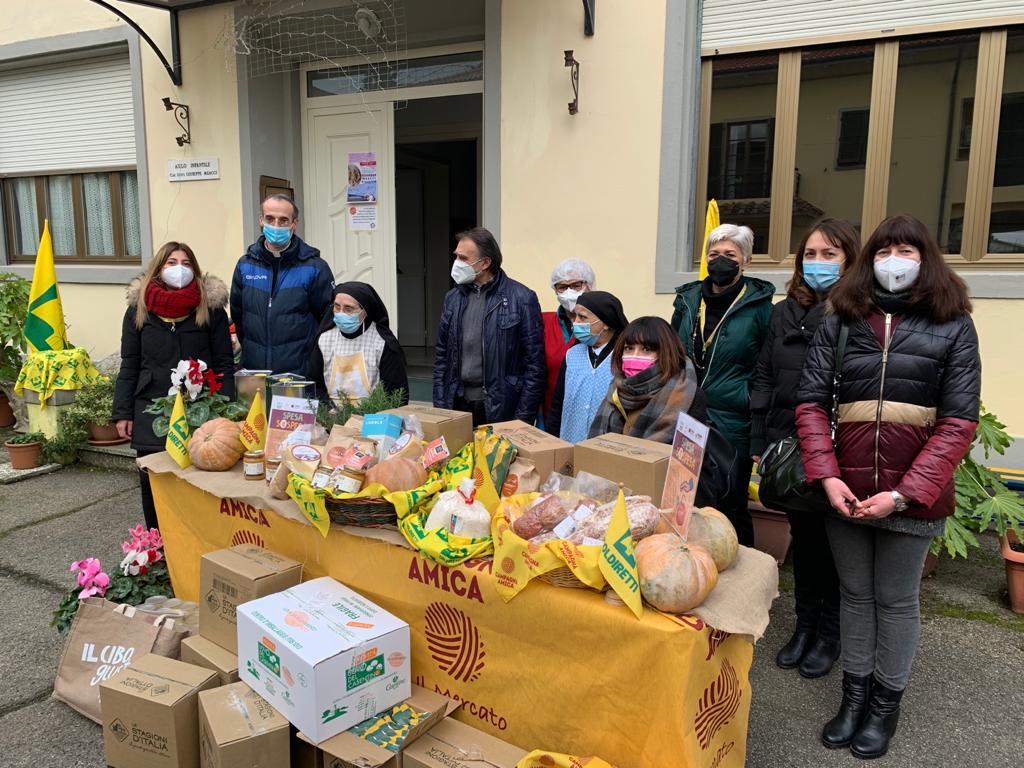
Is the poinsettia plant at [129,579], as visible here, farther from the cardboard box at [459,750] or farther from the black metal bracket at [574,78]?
the black metal bracket at [574,78]

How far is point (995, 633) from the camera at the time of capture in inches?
135

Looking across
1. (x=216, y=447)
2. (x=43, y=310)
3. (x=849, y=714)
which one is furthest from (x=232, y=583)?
(x=43, y=310)

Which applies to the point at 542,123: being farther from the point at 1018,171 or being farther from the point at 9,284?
the point at 9,284

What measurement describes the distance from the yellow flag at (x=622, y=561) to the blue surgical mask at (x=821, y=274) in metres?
1.67

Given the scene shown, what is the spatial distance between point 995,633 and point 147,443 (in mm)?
4398

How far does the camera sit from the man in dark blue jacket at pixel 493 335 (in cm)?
380

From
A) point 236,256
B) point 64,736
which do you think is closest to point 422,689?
point 64,736

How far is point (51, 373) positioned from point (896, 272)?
657 cm

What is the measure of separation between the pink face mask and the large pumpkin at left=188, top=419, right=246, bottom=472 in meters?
1.73

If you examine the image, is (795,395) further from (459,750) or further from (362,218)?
(362,218)

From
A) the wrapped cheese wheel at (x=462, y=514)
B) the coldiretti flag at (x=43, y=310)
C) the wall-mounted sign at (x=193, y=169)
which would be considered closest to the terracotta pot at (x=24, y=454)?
the coldiretti flag at (x=43, y=310)

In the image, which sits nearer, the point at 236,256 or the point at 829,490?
the point at 829,490

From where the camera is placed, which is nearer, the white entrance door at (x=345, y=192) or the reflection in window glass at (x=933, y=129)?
the reflection in window glass at (x=933, y=129)

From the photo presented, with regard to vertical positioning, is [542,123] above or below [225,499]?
above
